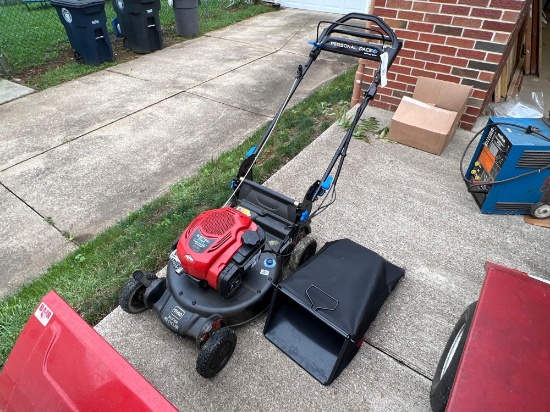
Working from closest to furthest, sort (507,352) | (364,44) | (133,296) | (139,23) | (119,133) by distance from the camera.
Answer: (507,352), (133,296), (364,44), (119,133), (139,23)

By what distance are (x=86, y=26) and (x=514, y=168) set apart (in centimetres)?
→ 651

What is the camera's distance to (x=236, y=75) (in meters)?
6.16

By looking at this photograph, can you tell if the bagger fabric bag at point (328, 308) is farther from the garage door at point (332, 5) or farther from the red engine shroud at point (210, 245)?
the garage door at point (332, 5)

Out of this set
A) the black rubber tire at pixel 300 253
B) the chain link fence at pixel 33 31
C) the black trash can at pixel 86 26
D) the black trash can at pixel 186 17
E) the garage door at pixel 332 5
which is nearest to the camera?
the black rubber tire at pixel 300 253

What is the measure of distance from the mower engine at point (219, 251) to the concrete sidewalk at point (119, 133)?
1.60 meters

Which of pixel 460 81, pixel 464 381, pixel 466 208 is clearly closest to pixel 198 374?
pixel 464 381

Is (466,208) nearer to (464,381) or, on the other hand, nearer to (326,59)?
(464,381)

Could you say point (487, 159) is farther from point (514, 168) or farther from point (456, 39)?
point (456, 39)

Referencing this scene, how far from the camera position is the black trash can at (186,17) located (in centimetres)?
772

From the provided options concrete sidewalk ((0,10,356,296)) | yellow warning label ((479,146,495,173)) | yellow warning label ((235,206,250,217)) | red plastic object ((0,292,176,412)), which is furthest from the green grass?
yellow warning label ((479,146,495,173))

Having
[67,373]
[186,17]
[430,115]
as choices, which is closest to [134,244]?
[67,373]

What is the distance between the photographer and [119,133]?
4.54 metres

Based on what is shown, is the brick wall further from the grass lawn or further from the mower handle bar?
the grass lawn

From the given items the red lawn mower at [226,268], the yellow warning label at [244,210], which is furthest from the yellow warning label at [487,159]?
the yellow warning label at [244,210]
